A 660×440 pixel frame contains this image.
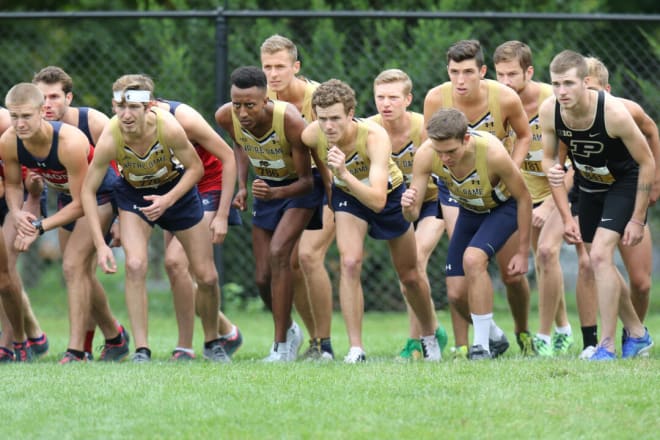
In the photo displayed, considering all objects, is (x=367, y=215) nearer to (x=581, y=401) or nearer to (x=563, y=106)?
(x=563, y=106)

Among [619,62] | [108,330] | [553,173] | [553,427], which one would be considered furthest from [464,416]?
[619,62]

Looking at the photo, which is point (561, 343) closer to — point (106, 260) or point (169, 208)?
point (169, 208)

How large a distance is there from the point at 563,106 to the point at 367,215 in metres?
1.64

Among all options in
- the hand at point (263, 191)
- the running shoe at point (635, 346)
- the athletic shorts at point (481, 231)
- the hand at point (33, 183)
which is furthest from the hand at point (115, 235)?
the running shoe at point (635, 346)

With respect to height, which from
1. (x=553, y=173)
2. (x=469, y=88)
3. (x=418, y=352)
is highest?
(x=469, y=88)

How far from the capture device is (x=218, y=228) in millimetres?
8547

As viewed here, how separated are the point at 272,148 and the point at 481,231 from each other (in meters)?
1.66

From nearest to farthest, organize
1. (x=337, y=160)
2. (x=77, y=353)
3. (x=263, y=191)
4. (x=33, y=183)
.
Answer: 1. (x=337, y=160)
2. (x=263, y=191)
3. (x=77, y=353)
4. (x=33, y=183)

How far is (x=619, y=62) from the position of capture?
12469mm

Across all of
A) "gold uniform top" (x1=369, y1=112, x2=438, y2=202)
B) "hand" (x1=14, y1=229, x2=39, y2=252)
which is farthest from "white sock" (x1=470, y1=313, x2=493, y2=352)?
"hand" (x1=14, y1=229, x2=39, y2=252)

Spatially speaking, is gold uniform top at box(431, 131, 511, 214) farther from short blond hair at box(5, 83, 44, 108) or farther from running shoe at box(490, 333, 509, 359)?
short blond hair at box(5, 83, 44, 108)

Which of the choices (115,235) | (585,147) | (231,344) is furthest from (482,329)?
(115,235)

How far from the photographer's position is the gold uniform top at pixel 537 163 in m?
9.52

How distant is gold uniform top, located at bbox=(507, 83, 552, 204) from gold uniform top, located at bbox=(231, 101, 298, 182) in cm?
207
